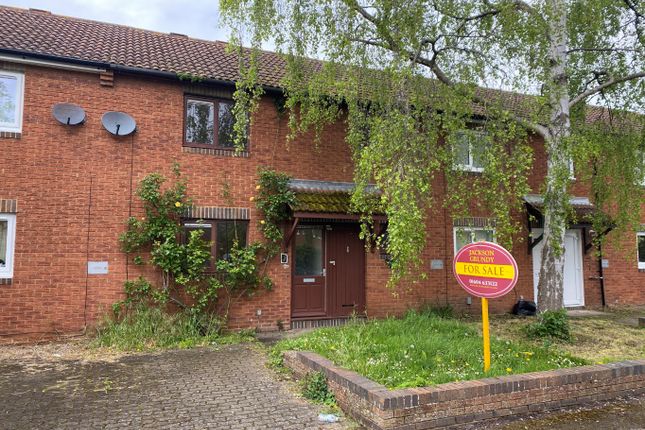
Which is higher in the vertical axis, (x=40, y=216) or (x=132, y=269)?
(x=40, y=216)

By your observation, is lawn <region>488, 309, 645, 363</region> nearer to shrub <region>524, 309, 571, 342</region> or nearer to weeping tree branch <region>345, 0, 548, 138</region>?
shrub <region>524, 309, 571, 342</region>

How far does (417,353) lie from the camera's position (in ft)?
20.0

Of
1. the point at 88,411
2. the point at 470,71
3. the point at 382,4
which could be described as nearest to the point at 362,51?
the point at 382,4

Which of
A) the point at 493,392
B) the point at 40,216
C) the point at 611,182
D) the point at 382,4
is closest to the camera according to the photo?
the point at 493,392

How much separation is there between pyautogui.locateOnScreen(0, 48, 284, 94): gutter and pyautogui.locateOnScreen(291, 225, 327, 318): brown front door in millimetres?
3792

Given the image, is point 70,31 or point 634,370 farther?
point 70,31

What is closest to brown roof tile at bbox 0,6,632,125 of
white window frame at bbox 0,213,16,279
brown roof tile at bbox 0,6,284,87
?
brown roof tile at bbox 0,6,284,87

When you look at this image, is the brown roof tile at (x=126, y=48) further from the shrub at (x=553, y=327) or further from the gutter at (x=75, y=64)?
the shrub at (x=553, y=327)

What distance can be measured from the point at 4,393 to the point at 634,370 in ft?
26.0

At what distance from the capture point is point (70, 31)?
10.4m

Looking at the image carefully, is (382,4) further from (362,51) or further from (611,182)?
(611,182)

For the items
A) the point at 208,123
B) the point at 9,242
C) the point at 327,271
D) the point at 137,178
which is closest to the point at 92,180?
the point at 137,178

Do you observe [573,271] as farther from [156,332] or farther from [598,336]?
[156,332]

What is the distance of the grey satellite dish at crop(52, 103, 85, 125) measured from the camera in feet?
27.9
